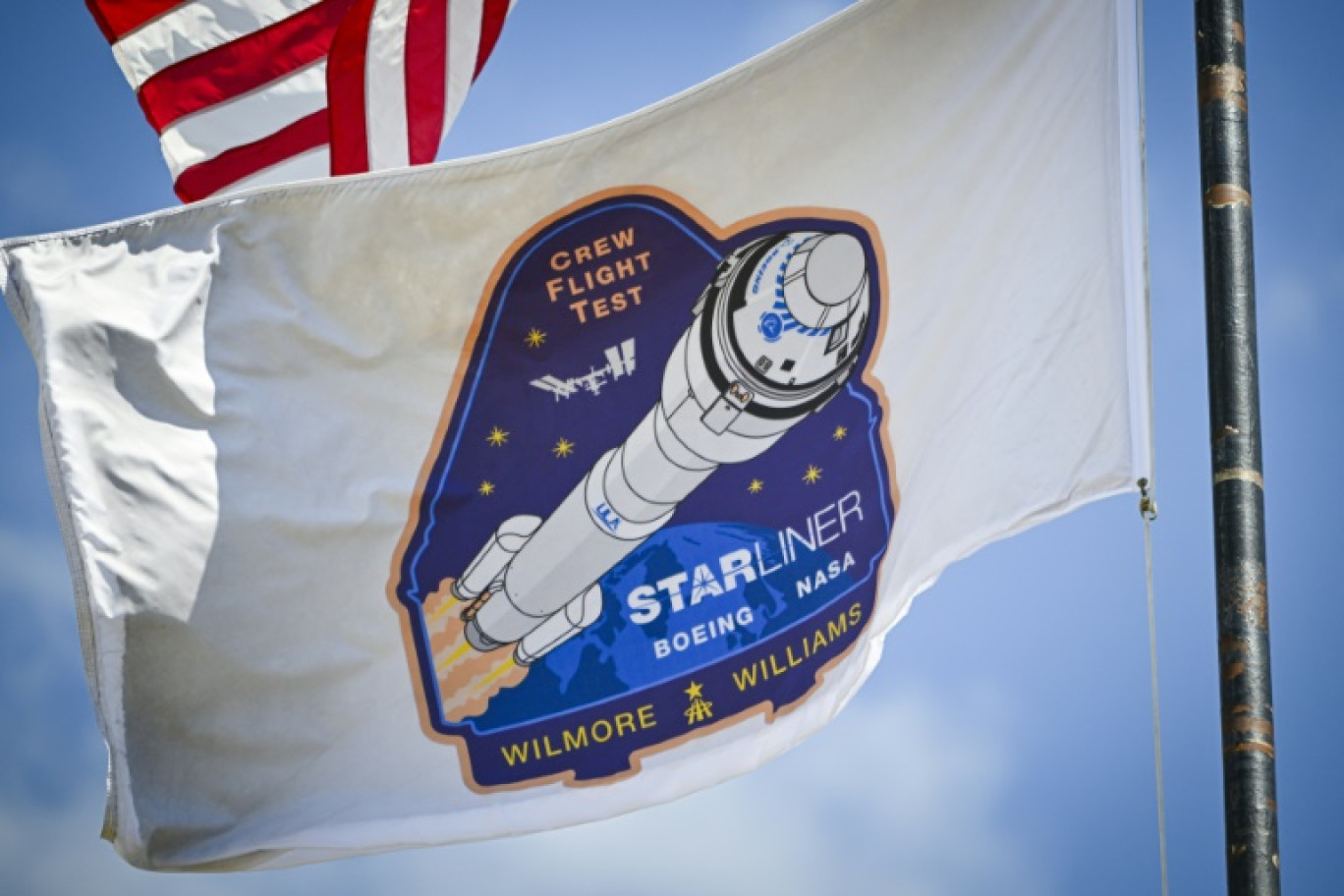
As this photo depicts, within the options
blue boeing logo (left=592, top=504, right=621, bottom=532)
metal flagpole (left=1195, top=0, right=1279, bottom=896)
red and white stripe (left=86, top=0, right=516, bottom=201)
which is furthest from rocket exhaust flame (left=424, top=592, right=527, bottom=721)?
metal flagpole (left=1195, top=0, right=1279, bottom=896)

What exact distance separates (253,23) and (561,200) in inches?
155

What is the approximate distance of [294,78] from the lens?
11.3 m

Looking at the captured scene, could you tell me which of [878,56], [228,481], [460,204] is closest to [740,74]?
[878,56]

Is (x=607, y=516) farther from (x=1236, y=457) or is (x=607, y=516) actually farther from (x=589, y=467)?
(x=1236, y=457)

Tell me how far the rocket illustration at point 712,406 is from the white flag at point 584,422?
0.02 metres

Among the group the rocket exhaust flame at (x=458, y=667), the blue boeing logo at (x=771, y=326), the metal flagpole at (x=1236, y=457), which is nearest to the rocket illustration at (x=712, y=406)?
the blue boeing logo at (x=771, y=326)

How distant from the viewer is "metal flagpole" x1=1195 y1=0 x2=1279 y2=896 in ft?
16.9

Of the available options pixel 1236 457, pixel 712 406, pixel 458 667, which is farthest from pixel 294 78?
pixel 1236 457

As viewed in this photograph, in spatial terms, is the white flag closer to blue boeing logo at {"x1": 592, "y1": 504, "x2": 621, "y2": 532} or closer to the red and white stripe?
blue boeing logo at {"x1": 592, "y1": 504, "x2": 621, "y2": 532}

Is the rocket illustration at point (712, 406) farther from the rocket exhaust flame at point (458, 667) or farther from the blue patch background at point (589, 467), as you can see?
the rocket exhaust flame at point (458, 667)

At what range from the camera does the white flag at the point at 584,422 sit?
7258 mm

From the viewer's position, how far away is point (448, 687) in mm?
8375

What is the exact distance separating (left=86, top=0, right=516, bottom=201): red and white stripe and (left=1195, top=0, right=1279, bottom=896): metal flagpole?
562cm

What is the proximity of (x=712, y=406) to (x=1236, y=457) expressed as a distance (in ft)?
9.08
